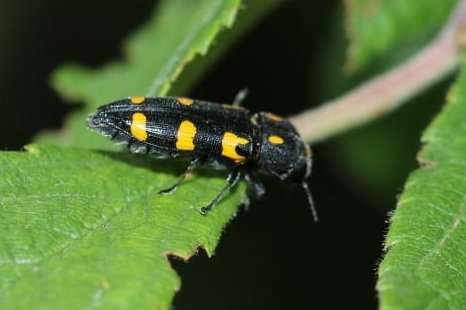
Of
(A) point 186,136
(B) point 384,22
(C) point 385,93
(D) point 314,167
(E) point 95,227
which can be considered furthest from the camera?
(D) point 314,167

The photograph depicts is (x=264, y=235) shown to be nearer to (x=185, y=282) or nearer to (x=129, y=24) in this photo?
(x=185, y=282)

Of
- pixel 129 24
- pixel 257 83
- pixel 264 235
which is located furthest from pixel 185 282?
pixel 129 24

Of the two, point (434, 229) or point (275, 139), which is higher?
point (275, 139)

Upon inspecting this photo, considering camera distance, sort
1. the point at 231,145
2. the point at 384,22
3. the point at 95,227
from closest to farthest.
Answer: the point at 95,227, the point at 231,145, the point at 384,22

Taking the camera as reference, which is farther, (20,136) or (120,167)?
(20,136)

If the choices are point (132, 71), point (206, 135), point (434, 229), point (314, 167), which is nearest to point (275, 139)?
point (206, 135)

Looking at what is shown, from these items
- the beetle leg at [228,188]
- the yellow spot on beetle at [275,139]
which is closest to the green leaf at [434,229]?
the yellow spot on beetle at [275,139]

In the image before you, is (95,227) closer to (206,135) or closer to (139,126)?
(139,126)

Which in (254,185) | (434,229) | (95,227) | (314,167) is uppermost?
(95,227)
